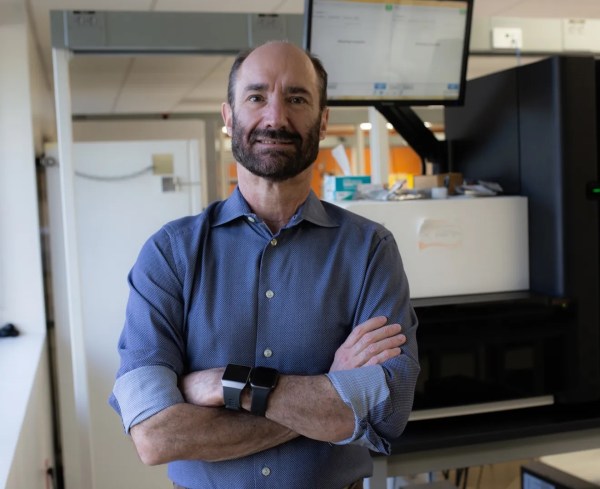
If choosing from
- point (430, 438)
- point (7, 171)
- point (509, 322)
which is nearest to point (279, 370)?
point (430, 438)

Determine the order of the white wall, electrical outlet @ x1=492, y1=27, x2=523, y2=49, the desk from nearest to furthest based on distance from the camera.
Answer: the desk, electrical outlet @ x1=492, y1=27, x2=523, y2=49, the white wall

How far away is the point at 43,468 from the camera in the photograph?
2883mm

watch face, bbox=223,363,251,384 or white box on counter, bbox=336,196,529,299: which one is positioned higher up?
white box on counter, bbox=336,196,529,299

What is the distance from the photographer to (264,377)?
1.23 m

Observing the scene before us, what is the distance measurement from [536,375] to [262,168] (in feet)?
3.93

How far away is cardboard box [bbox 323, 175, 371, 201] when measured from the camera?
7.14 ft

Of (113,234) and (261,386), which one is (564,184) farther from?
(113,234)

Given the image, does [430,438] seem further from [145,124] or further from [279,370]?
[145,124]

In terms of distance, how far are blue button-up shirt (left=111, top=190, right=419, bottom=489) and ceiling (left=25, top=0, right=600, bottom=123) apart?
1384 mm

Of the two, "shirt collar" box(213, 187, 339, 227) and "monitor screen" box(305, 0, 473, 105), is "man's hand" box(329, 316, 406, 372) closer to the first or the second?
"shirt collar" box(213, 187, 339, 227)

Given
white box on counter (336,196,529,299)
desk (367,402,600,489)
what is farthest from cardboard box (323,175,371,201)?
desk (367,402,600,489)

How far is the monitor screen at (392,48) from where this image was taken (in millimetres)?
2141

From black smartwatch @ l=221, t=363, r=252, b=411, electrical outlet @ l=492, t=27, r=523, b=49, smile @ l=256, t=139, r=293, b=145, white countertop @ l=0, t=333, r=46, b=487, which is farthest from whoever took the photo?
electrical outlet @ l=492, t=27, r=523, b=49

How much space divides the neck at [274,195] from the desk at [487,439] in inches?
32.2
